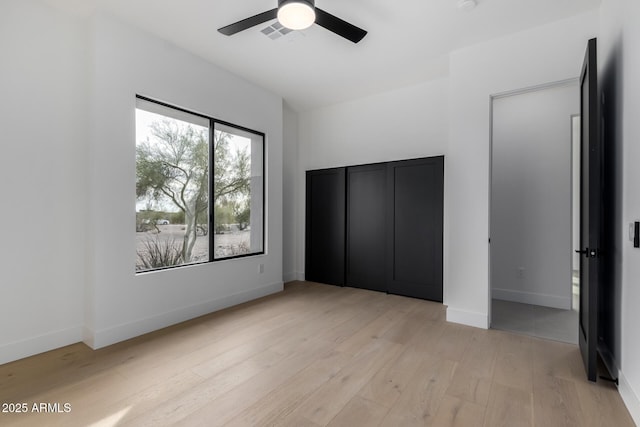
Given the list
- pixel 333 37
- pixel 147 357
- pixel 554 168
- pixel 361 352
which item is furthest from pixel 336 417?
pixel 554 168

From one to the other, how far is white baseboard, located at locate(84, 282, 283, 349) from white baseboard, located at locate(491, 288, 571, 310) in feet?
11.1

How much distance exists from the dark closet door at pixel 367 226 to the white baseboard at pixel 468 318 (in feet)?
4.12

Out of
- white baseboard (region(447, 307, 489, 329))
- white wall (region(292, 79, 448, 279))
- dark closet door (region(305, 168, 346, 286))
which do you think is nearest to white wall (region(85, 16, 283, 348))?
dark closet door (region(305, 168, 346, 286))

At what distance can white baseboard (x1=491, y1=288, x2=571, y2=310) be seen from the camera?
12.6 feet

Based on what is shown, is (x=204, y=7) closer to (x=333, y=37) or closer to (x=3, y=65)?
(x=333, y=37)

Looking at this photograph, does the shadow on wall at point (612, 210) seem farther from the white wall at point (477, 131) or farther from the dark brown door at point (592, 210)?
the white wall at point (477, 131)

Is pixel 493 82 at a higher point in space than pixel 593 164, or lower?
higher

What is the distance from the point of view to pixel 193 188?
11.8ft

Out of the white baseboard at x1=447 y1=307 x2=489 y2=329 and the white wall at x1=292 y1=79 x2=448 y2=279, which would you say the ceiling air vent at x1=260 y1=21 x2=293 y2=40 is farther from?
the white baseboard at x1=447 y1=307 x2=489 y2=329

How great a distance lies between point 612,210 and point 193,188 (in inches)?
157

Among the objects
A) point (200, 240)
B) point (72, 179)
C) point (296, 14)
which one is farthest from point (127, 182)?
point (296, 14)

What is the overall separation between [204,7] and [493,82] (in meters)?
2.97

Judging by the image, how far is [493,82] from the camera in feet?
10.5

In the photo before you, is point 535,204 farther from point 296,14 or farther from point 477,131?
point 296,14
